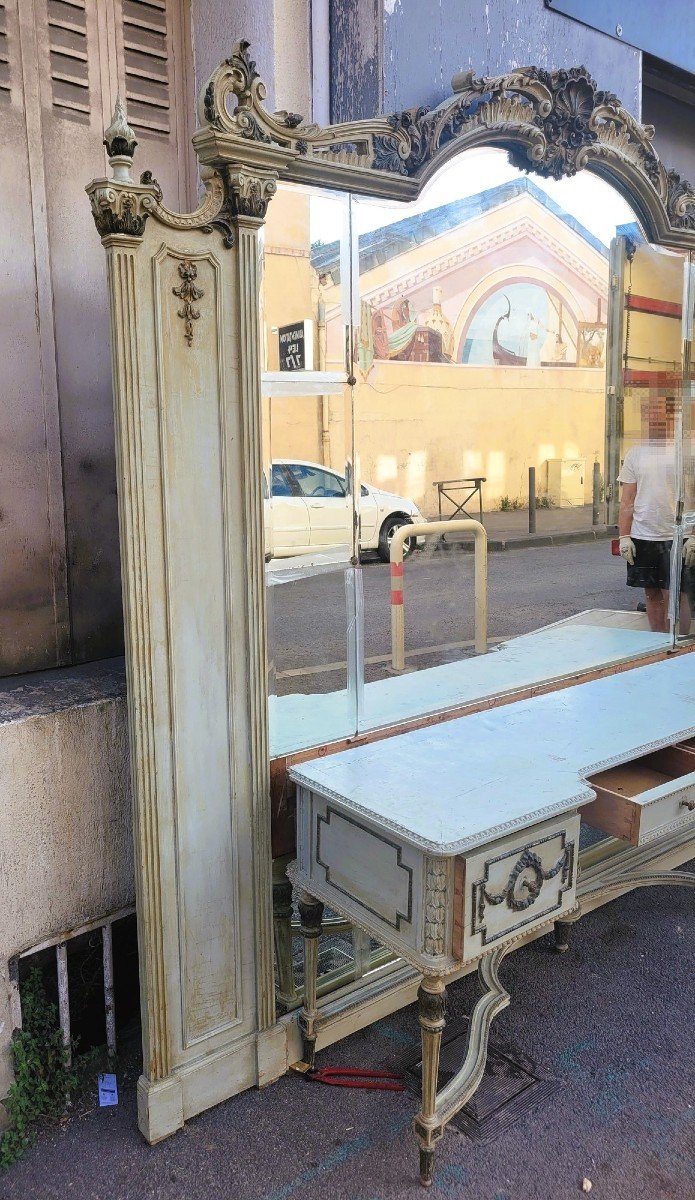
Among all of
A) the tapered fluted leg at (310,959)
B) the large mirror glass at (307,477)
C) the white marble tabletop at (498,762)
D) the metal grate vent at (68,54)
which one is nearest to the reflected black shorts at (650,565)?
the white marble tabletop at (498,762)

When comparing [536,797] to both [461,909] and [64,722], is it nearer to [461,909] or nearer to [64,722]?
[461,909]

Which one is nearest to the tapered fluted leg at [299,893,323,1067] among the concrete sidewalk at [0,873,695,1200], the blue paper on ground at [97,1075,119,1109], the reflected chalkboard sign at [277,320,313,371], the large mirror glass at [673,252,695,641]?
the concrete sidewalk at [0,873,695,1200]

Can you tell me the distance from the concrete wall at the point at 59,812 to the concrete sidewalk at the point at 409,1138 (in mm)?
354

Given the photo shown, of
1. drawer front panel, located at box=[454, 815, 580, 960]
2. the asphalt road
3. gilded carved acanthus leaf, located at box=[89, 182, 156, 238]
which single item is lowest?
drawer front panel, located at box=[454, 815, 580, 960]

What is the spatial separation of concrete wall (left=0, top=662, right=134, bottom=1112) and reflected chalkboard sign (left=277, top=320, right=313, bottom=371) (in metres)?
1.06

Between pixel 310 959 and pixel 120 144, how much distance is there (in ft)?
7.50

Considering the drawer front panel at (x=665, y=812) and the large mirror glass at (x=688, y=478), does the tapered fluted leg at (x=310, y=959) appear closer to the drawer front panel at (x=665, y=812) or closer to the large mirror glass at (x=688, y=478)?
the drawer front panel at (x=665, y=812)

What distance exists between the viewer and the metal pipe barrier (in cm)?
299

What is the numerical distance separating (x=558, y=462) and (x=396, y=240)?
1.10m

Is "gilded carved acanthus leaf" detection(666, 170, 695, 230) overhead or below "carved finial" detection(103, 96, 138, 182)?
overhead

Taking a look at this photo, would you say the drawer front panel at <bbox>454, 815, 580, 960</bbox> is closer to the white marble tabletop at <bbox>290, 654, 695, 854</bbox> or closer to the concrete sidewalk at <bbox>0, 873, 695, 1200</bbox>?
the white marble tabletop at <bbox>290, 654, 695, 854</bbox>

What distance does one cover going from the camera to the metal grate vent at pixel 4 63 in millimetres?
2486

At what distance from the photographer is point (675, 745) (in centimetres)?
301

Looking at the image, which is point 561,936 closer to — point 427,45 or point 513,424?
point 513,424
